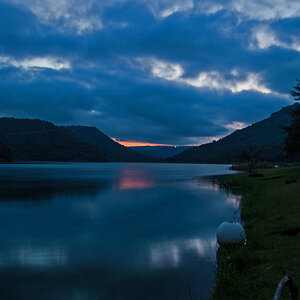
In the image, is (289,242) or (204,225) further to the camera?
(204,225)

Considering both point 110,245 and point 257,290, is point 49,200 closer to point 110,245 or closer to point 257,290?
point 110,245

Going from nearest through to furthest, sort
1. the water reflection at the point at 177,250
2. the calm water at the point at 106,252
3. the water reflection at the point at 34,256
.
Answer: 1. the calm water at the point at 106,252
2. the water reflection at the point at 34,256
3. the water reflection at the point at 177,250

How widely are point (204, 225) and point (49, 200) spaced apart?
57.9ft

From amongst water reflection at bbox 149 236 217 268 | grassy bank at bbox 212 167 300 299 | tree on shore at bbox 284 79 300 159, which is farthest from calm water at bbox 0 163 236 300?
tree on shore at bbox 284 79 300 159

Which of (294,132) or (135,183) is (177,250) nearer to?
(294,132)

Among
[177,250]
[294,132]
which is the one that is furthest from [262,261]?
[294,132]

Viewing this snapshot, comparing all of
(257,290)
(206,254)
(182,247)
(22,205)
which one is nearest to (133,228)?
(182,247)

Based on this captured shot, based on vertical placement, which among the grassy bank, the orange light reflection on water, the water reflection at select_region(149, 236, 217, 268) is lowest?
the orange light reflection on water

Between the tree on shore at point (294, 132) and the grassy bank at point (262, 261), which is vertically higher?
the tree on shore at point (294, 132)

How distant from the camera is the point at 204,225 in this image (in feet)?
58.7

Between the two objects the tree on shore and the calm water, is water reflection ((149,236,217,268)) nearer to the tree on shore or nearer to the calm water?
the calm water

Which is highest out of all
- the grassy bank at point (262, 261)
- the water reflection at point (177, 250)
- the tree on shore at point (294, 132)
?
the tree on shore at point (294, 132)

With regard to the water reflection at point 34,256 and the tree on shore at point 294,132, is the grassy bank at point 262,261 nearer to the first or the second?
the water reflection at point 34,256

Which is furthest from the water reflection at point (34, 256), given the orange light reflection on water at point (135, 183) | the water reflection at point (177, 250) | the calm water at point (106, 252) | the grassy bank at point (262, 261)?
the orange light reflection on water at point (135, 183)
